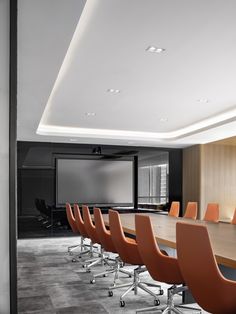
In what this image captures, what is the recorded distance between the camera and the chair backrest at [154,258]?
296cm

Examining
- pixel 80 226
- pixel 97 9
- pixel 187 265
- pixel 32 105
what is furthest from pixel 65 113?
pixel 187 265

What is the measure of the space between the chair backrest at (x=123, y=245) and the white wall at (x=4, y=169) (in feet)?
6.17

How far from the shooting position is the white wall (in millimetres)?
2086

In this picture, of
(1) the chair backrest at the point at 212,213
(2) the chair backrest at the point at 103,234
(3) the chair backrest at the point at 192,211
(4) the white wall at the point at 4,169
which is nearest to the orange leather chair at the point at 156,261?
(2) the chair backrest at the point at 103,234

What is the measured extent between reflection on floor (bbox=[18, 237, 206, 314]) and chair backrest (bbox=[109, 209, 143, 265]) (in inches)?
18.3

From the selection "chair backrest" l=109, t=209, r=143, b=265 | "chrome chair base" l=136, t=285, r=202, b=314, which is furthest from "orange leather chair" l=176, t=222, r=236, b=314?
"chair backrest" l=109, t=209, r=143, b=265

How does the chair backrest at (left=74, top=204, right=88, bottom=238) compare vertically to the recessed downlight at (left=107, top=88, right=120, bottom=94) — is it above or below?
below

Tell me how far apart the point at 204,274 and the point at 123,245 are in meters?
1.65

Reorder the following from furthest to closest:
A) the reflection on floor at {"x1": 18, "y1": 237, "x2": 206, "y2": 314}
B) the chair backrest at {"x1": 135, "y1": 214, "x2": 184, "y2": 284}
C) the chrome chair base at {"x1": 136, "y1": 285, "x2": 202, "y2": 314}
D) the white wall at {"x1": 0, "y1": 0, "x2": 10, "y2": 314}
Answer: the reflection on floor at {"x1": 18, "y1": 237, "x2": 206, "y2": 314} → the chrome chair base at {"x1": 136, "y1": 285, "x2": 202, "y2": 314} → the chair backrest at {"x1": 135, "y1": 214, "x2": 184, "y2": 284} → the white wall at {"x1": 0, "y1": 0, "x2": 10, "y2": 314}

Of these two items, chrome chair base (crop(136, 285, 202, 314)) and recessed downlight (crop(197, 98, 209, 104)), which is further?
recessed downlight (crop(197, 98, 209, 104))

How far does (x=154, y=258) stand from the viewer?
3.11 m

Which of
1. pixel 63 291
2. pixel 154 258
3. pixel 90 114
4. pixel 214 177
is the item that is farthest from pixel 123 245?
pixel 214 177

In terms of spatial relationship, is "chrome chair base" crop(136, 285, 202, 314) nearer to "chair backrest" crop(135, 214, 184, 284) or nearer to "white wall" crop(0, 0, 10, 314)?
"chair backrest" crop(135, 214, 184, 284)

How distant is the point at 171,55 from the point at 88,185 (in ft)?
22.8
